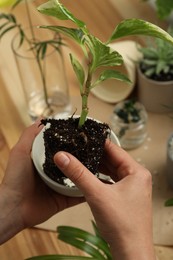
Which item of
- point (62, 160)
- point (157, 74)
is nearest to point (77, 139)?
point (62, 160)

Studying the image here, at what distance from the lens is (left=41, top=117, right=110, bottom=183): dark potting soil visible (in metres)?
0.61

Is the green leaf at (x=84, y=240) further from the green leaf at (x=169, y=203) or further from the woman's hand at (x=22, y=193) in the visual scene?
the green leaf at (x=169, y=203)

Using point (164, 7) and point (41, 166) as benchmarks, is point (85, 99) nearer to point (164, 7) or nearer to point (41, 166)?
point (41, 166)

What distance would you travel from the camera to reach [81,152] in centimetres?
61

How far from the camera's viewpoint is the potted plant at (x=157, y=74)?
3.35ft

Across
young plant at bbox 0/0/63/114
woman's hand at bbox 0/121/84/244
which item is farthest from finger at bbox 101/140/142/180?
young plant at bbox 0/0/63/114

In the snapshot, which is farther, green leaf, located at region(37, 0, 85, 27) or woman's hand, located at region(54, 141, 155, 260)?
woman's hand, located at region(54, 141, 155, 260)

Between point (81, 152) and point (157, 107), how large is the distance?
1.74 ft

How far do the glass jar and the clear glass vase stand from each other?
0.15m

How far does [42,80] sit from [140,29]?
2.22 feet

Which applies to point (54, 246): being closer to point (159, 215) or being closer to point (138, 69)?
point (159, 215)

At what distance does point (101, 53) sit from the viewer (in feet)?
1.71

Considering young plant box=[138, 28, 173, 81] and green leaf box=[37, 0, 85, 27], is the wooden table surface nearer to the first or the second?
young plant box=[138, 28, 173, 81]

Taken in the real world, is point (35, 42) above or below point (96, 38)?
below
